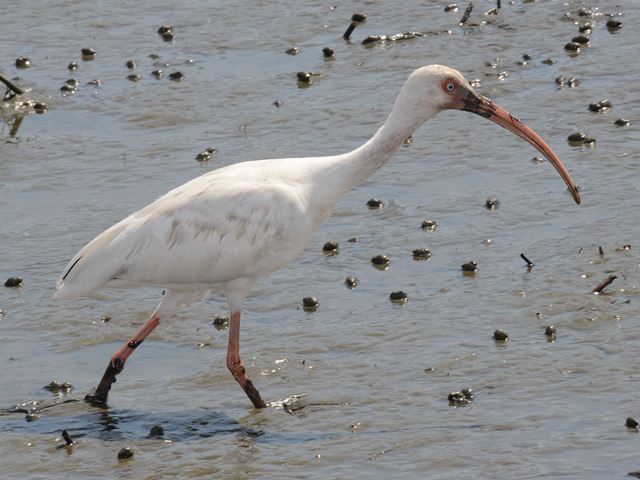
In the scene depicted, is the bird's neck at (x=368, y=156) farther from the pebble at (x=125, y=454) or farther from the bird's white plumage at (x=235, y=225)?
the pebble at (x=125, y=454)

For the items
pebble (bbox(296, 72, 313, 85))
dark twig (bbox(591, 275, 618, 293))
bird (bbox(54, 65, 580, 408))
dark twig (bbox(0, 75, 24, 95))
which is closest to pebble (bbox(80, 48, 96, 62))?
dark twig (bbox(0, 75, 24, 95))

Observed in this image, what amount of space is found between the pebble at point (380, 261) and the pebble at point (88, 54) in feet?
23.0

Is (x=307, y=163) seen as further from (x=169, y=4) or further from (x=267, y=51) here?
(x=169, y=4)

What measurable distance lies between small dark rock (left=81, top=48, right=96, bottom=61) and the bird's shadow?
8.61 m

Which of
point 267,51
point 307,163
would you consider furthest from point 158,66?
point 307,163

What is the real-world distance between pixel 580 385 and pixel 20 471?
358cm

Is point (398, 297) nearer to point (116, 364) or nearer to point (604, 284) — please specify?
point (604, 284)

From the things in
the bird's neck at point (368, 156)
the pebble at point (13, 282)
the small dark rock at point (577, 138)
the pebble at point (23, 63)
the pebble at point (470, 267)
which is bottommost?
the pebble at point (470, 267)

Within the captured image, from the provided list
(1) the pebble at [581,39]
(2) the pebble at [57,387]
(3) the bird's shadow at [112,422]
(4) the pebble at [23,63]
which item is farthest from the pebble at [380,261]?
(4) the pebble at [23,63]

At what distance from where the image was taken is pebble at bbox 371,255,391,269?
1301 centimetres

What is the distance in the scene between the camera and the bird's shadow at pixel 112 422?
1038cm

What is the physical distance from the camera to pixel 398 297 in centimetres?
1230

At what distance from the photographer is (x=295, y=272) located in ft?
43.0

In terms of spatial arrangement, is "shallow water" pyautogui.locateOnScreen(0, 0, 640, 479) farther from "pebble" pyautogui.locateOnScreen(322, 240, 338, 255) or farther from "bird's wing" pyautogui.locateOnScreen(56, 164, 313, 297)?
"bird's wing" pyautogui.locateOnScreen(56, 164, 313, 297)
